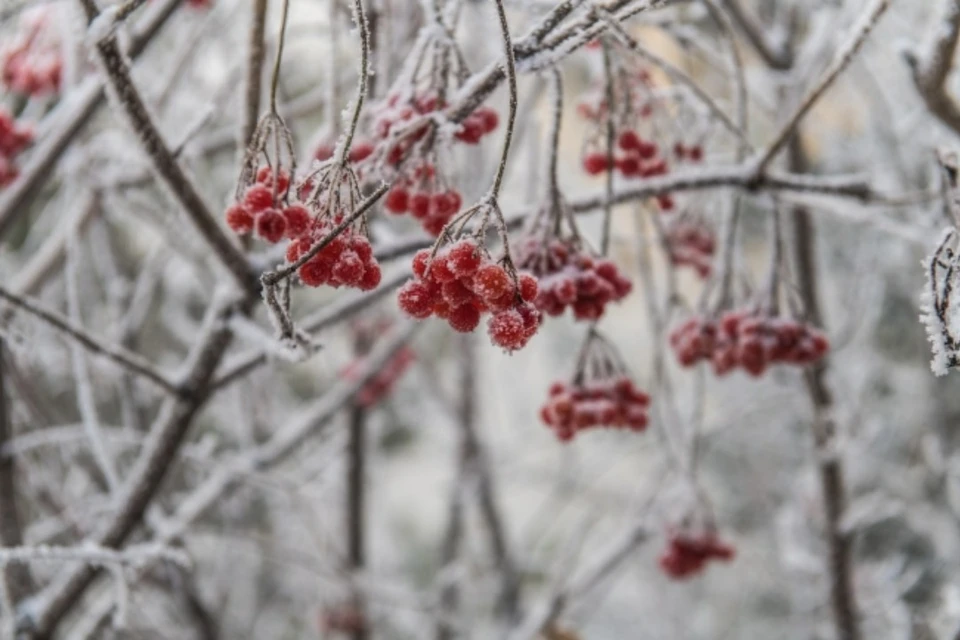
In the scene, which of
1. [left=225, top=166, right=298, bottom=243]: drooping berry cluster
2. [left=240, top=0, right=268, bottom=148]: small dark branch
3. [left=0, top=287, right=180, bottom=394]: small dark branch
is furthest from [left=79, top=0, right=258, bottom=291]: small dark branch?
[left=225, top=166, right=298, bottom=243]: drooping berry cluster

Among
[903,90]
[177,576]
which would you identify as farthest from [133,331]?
[903,90]

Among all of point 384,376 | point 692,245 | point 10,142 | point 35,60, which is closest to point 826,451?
point 692,245

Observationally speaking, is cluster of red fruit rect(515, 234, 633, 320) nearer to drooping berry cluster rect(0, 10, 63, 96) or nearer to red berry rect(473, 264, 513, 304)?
red berry rect(473, 264, 513, 304)

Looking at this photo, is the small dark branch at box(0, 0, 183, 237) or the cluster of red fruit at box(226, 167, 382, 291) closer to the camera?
the cluster of red fruit at box(226, 167, 382, 291)

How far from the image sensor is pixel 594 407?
5.23 feet

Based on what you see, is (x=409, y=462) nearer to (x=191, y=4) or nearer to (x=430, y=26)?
(x=191, y=4)

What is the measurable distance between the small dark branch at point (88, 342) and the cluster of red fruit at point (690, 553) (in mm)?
1447

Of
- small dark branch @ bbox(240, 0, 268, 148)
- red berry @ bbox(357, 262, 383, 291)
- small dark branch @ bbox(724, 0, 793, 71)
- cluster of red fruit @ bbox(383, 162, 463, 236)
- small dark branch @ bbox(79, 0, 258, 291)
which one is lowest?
red berry @ bbox(357, 262, 383, 291)

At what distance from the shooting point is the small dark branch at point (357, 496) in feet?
13.5

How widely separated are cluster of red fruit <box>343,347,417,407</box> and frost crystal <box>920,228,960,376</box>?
2.74 m

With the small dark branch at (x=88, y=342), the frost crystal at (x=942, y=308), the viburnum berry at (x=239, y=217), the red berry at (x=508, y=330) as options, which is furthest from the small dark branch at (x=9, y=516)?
the frost crystal at (x=942, y=308)

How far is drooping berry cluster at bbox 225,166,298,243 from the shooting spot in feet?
3.47

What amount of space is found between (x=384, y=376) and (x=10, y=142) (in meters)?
1.86

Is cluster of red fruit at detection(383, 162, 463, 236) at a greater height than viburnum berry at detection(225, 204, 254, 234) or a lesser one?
greater
